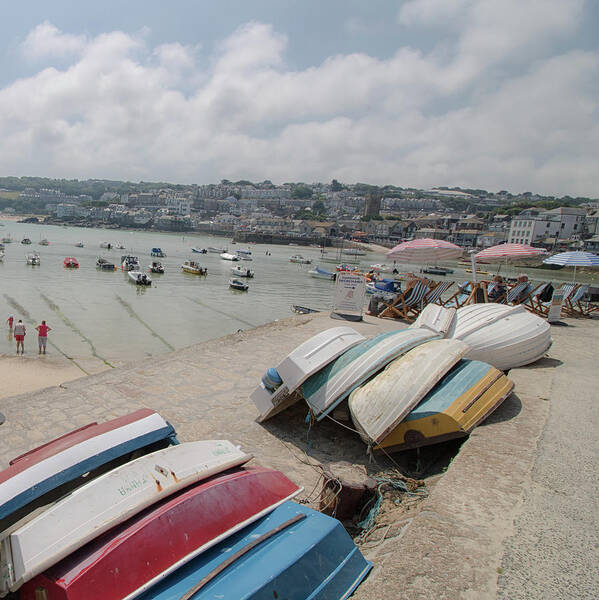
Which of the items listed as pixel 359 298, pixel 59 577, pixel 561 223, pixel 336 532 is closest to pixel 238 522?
pixel 336 532

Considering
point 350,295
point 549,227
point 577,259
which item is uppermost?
point 549,227

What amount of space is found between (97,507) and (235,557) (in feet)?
3.04

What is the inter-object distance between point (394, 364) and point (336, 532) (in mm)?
2989

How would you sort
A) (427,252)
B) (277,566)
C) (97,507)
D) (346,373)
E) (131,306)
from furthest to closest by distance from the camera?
(131,306), (427,252), (346,373), (97,507), (277,566)

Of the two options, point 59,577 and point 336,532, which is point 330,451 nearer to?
point 336,532

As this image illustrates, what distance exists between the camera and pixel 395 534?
3633 mm

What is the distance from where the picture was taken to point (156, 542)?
2.63 m

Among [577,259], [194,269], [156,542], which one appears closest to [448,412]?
[156,542]

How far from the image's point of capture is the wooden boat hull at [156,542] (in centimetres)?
243

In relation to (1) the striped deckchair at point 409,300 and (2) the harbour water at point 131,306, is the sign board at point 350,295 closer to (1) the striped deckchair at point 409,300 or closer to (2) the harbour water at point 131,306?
(1) the striped deckchair at point 409,300

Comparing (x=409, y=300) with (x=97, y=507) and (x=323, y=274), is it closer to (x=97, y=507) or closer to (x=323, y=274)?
(x=97, y=507)

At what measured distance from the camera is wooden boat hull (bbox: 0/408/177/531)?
9.96 feet

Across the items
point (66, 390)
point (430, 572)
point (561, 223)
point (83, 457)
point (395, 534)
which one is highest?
point (561, 223)

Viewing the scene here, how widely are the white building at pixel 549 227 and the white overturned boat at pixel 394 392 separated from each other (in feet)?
370
